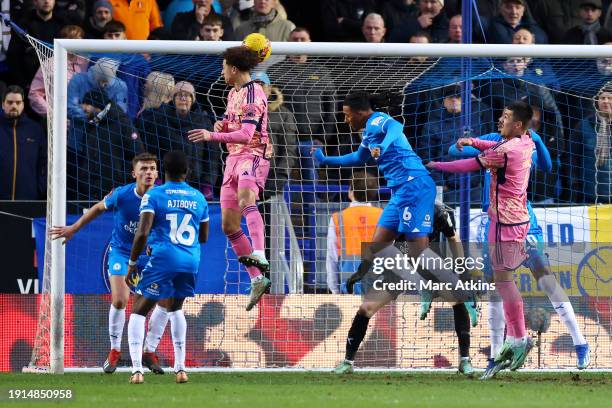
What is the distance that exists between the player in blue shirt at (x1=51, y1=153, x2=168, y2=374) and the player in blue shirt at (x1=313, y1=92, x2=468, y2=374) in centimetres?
174

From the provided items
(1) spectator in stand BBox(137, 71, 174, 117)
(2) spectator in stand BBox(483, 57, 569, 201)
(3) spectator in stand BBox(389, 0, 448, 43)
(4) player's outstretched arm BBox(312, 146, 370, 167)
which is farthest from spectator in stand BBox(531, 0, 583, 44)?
(4) player's outstretched arm BBox(312, 146, 370, 167)

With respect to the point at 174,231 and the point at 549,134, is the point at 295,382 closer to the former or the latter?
the point at 174,231

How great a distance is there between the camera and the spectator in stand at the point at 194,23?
1755 cm

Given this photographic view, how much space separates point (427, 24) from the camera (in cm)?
1791

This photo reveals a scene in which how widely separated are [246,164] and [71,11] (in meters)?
5.75

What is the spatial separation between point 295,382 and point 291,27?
669 cm

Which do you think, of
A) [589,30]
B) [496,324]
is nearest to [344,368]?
[496,324]

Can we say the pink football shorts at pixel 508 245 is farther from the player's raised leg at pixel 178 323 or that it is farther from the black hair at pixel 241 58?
the player's raised leg at pixel 178 323

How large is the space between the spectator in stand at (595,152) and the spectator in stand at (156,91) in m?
4.53

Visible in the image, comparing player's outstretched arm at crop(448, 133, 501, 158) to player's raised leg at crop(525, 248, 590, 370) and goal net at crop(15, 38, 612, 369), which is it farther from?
player's raised leg at crop(525, 248, 590, 370)

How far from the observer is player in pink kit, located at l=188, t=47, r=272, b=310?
12695 millimetres

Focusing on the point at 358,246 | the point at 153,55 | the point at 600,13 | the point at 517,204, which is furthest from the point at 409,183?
the point at 600,13

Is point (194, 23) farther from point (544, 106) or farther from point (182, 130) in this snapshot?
point (544, 106)

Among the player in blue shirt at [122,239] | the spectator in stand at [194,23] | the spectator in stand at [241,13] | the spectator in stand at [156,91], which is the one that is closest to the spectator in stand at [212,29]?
the spectator in stand at [194,23]
